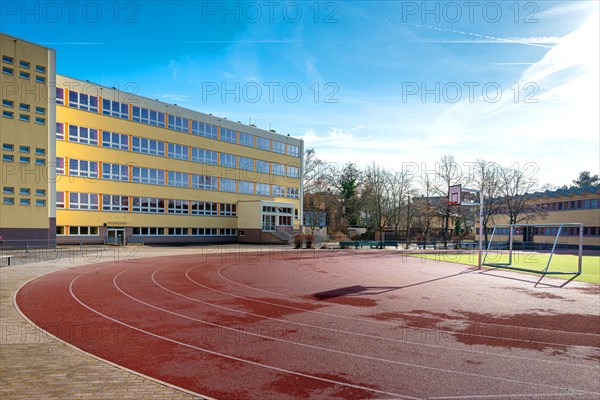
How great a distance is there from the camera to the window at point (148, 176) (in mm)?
45641

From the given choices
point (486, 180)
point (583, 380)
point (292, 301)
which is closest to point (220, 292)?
point (292, 301)

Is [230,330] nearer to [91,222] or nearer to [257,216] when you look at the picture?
[91,222]

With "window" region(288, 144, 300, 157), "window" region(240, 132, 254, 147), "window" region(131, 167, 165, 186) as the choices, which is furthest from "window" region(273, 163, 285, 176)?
"window" region(131, 167, 165, 186)

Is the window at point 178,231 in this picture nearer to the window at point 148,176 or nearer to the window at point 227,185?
the window at point 148,176

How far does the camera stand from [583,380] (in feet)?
23.6

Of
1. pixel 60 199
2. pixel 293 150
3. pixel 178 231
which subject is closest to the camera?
pixel 60 199

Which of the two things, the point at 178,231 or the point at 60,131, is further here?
the point at 178,231

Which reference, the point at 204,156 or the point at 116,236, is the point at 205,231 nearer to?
the point at 204,156

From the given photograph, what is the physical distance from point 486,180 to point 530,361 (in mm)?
58218

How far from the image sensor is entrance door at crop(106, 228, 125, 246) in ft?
139

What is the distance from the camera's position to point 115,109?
4388cm

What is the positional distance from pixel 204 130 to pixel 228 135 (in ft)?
13.5

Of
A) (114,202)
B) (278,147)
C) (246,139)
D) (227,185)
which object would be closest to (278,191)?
(278,147)

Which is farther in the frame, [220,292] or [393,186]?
[393,186]
